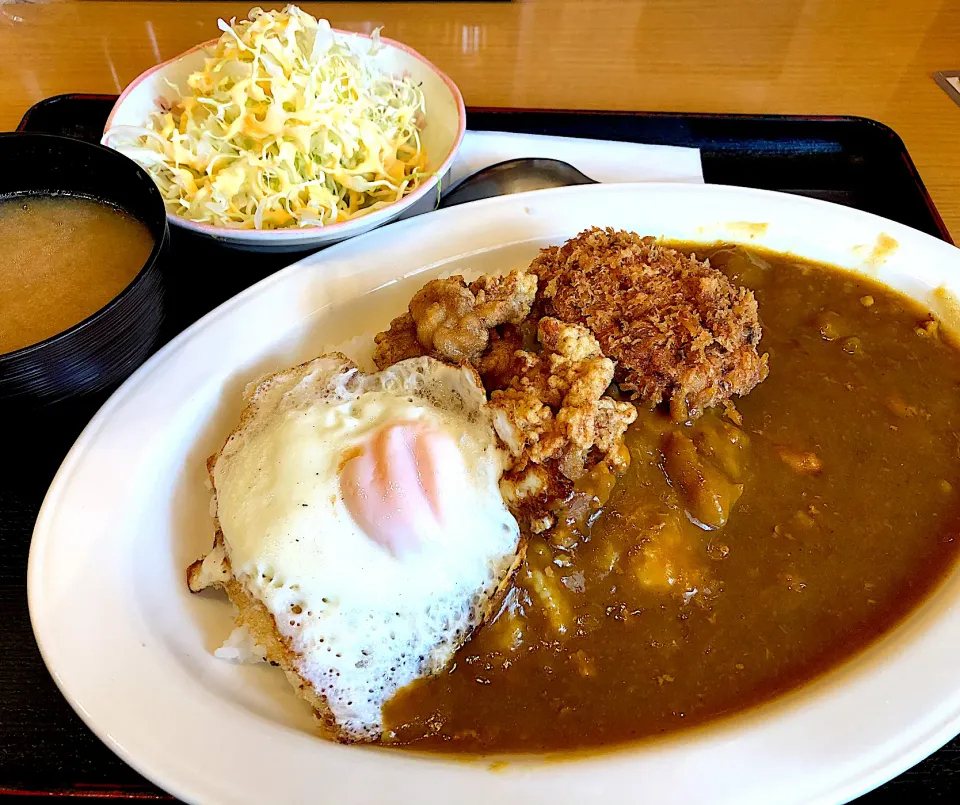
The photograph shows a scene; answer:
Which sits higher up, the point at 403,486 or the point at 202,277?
the point at 403,486

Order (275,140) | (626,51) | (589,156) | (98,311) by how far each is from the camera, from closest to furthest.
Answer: (98,311) < (275,140) < (589,156) < (626,51)

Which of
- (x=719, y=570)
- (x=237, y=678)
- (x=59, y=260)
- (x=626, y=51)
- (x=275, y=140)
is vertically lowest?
(x=237, y=678)

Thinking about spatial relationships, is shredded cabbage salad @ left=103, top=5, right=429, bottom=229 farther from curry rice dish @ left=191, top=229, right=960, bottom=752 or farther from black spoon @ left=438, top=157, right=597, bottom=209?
curry rice dish @ left=191, top=229, right=960, bottom=752

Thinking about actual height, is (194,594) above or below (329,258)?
below

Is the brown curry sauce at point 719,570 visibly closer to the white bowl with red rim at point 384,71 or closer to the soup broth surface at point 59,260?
the white bowl with red rim at point 384,71

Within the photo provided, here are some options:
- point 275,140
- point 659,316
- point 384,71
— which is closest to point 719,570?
point 659,316

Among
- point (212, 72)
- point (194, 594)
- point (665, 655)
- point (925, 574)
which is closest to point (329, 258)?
point (212, 72)

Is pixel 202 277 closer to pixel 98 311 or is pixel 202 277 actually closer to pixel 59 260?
pixel 59 260

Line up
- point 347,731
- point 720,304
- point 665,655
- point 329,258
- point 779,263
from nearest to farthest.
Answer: point 347,731 < point 665,655 < point 720,304 < point 329,258 < point 779,263

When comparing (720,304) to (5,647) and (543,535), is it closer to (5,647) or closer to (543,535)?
(543,535)
